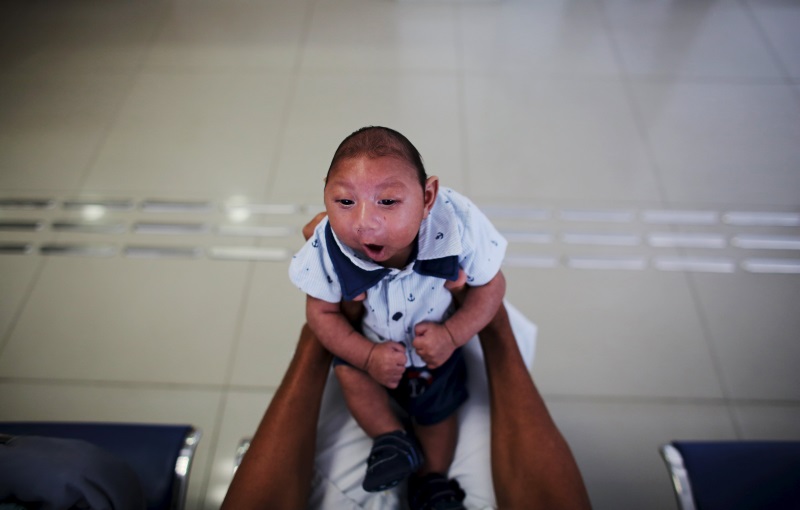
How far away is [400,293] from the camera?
2.74ft

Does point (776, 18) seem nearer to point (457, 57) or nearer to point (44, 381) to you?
point (457, 57)

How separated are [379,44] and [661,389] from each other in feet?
6.36

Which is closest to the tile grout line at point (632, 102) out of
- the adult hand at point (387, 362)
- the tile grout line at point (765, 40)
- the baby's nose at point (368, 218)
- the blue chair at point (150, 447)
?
the tile grout line at point (765, 40)

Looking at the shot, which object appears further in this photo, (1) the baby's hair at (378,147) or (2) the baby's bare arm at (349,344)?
(2) the baby's bare arm at (349,344)

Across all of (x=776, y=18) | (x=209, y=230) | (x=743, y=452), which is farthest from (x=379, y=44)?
(x=743, y=452)

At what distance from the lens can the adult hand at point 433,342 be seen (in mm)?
851

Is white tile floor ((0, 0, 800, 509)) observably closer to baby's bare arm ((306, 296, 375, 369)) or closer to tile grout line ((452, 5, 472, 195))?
tile grout line ((452, 5, 472, 195))

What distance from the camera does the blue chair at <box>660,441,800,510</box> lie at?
77cm

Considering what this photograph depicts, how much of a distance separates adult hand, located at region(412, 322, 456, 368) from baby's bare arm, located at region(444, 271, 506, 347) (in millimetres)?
12

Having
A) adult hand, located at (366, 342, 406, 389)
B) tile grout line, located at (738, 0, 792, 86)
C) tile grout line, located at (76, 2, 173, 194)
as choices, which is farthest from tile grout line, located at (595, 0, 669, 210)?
tile grout line, located at (76, 2, 173, 194)

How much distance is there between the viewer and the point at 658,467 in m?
1.28

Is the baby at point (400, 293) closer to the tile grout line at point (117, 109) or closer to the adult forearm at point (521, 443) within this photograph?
the adult forearm at point (521, 443)

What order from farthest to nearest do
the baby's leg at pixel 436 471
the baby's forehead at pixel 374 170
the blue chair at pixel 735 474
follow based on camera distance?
the baby's leg at pixel 436 471 < the blue chair at pixel 735 474 < the baby's forehead at pixel 374 170

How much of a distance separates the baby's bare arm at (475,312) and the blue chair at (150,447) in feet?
1.58
